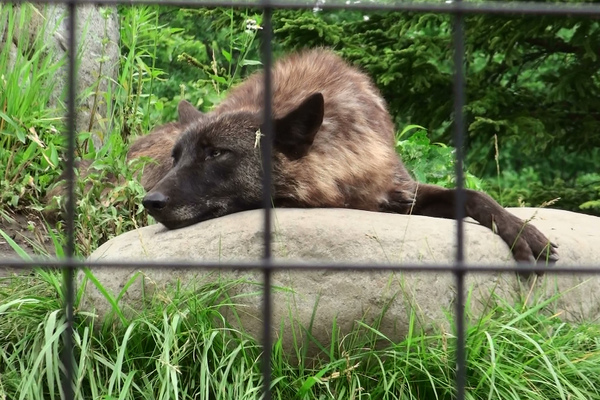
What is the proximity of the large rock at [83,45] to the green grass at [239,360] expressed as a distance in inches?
73.8

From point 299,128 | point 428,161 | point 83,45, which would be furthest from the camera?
point 428,161

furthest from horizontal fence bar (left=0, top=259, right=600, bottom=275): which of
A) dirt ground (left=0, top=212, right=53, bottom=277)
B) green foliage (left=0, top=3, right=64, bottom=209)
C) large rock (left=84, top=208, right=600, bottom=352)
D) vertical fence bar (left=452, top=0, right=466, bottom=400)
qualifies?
green foliage (left=0, top=3, right=64, bottom=209)

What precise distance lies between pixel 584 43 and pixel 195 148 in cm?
403

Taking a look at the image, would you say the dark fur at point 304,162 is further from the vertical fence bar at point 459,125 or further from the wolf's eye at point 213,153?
the vertical fence bar at point 459,125

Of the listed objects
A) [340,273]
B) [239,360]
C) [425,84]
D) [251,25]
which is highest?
[251,25]

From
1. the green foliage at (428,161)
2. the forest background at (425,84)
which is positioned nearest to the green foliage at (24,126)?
the forest background at (425,84)

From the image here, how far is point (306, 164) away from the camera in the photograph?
14.4ft

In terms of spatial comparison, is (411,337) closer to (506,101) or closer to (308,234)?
(308,234)

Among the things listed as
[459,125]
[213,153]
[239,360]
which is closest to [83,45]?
[213,153]

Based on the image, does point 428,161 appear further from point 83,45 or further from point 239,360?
point 239,360

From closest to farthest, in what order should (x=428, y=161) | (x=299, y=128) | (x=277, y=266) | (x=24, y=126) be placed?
1. (x=277, y=266)
2. (x=299, y=128)
3. (x=24, y=126)
4. (x=428, y=161)

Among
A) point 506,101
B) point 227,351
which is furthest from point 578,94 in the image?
point 227,351

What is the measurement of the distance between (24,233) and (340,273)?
2.03 m

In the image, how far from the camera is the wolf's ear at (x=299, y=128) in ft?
13.8
